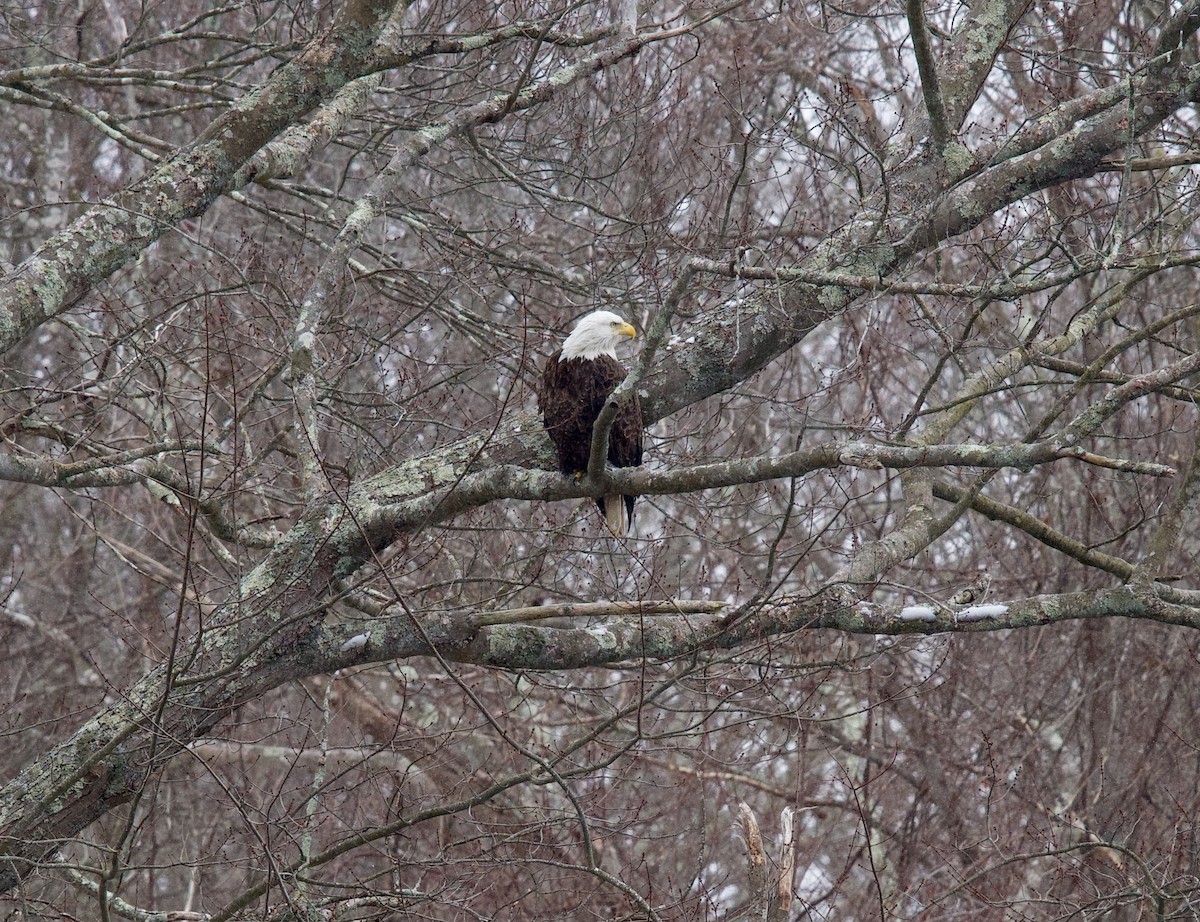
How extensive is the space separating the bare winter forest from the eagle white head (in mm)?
333

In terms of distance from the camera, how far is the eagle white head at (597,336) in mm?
4477

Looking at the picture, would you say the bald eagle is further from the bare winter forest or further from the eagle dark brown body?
the bare winter forest

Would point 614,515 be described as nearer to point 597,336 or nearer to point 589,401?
point 589,401

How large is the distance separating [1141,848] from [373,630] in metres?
4.32

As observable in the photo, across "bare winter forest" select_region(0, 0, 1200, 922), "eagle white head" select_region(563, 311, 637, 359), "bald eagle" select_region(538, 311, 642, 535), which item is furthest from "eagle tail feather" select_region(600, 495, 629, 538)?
"eagle white head" select_region(563, 311, 637, 359)

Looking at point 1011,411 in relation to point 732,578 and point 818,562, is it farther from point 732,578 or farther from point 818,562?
point 732,578

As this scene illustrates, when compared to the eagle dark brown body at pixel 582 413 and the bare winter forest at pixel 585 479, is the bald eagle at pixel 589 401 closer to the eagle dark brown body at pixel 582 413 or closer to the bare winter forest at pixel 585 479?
the eagle dark brown body at pixel 582 413

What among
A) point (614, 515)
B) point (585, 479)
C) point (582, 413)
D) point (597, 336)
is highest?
point (597, 336)

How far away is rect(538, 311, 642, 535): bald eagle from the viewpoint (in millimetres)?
4188

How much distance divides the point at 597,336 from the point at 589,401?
1.03 feet

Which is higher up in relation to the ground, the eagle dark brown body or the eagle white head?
the eagle white head

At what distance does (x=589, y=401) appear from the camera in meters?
4.32

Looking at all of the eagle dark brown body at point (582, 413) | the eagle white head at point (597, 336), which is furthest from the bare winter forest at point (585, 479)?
the eagle white head at point (597, 336)

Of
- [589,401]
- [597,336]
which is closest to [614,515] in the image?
[589,401]
